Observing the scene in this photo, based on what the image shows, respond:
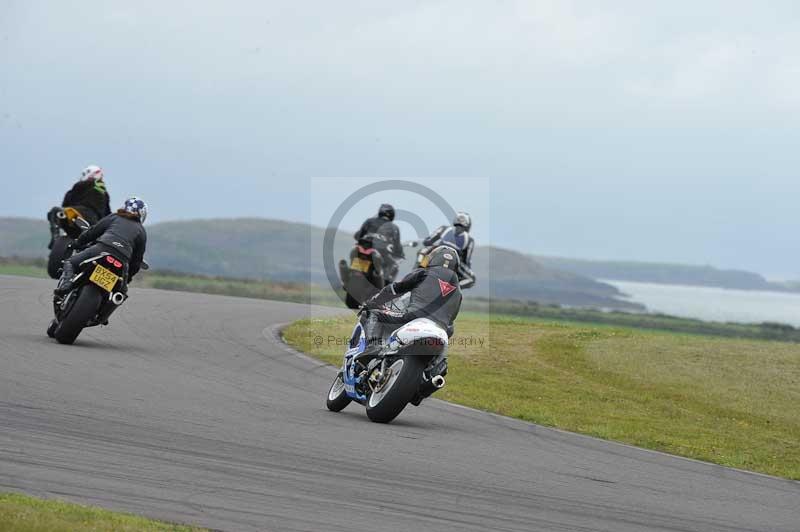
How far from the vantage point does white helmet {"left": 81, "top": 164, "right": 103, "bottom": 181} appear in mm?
20234

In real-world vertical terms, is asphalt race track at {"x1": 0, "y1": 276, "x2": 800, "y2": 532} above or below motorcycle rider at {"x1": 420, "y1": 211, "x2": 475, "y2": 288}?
below

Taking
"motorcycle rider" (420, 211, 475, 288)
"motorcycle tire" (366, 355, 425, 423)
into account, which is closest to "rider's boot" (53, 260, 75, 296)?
"motorcycle tire" (366, 355, 425, 423)

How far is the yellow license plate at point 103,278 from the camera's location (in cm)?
1584

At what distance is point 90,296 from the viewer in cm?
1577

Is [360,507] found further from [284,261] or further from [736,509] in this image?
[284,261]

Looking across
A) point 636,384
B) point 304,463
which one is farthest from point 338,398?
point 636,384

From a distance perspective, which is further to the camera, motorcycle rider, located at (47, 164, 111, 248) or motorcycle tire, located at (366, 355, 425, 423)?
motorcycle rider, located at (47, 164, 111, 248)

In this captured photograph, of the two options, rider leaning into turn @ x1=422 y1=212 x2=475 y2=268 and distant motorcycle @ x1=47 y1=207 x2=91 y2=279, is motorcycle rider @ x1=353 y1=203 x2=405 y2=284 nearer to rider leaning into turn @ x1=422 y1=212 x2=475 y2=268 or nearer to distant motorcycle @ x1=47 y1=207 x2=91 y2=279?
rider leaning into turn @ x1=422 y1=212 x2=475 y2=268

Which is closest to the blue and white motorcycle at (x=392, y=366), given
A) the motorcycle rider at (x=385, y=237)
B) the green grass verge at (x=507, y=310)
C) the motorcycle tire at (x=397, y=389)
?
the motorcycle tire at (x=397, y=389)

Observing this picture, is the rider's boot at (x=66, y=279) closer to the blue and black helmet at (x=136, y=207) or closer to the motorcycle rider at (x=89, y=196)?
the blue and black helmet at (x=136, y=207)

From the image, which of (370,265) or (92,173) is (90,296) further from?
(370,265)

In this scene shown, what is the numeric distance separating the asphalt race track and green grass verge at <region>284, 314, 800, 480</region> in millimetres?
1118

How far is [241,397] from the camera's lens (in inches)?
516

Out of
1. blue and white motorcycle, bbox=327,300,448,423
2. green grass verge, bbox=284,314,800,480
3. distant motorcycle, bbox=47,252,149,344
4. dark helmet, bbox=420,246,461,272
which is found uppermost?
dark helmet, bbox=420,246,461,272
